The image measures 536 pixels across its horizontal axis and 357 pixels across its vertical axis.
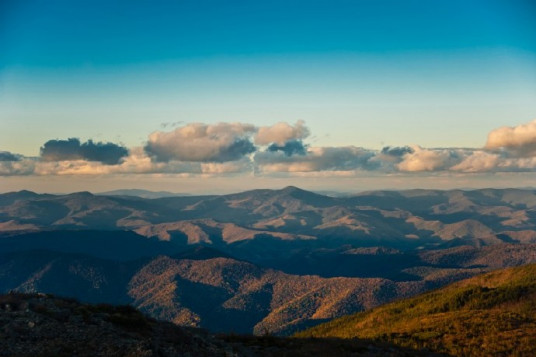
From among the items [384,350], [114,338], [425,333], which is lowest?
[425,333]

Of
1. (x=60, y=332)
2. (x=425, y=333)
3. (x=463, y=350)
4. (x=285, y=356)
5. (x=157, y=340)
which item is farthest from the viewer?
(x=425, y=333)

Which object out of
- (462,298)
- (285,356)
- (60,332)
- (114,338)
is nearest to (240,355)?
(285,356)

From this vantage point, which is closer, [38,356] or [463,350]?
[38,356]

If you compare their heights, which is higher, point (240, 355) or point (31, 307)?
point (31, 307)

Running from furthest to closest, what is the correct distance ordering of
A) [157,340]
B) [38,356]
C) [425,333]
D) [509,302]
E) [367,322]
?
[367,322] → [509,302] → [425,333] → [157,340] → [38,356]

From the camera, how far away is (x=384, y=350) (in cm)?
6531

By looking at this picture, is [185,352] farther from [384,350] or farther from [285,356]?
[384,350]

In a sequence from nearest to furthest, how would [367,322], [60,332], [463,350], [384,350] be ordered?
[60,332], [384,350], [463,350], [367,322]

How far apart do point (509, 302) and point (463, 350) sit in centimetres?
10514

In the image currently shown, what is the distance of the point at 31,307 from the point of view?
51781 millimetres

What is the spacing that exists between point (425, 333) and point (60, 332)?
6817 cm

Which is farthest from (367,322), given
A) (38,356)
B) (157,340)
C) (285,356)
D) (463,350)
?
(38,356)

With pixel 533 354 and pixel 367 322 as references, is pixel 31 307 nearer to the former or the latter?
pixel 533 354

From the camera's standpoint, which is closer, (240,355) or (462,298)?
(240,355)
